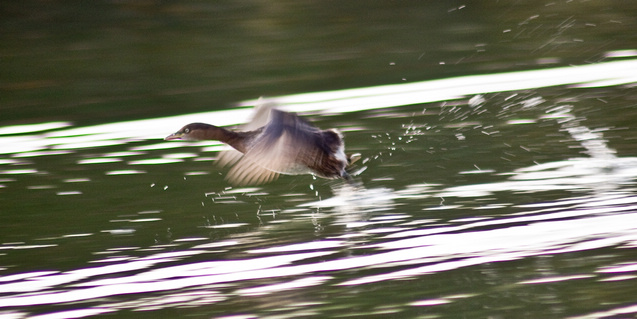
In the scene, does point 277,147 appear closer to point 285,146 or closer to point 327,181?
point 285,146

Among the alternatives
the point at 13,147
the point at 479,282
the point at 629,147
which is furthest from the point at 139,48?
the point at 479,282

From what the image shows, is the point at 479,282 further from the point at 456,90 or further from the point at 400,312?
the point at 456,90

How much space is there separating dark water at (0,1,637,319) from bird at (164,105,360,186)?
6.7 inches

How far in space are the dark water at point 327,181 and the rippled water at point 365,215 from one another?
15mm

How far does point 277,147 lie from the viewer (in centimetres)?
497

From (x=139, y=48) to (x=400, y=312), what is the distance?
663cm

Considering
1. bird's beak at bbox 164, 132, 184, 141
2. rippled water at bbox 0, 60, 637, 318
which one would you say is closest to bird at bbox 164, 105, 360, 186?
bird's beak at bbox 164, 132, 184, 141

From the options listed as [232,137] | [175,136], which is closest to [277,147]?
[232,137]

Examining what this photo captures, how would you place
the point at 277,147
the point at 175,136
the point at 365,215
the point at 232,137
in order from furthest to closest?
Result: 1. the point at 175,136
2. the point at 232,137
3. the point at 365,215
4. the point at 277,147

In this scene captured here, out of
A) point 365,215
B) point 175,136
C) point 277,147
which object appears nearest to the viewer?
point 277,147

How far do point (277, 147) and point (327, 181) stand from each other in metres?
0.98

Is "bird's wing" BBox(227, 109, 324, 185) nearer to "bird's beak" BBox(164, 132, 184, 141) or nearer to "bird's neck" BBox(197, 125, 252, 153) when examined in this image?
"bird's neck" BBox(197, 125, 252, 153)

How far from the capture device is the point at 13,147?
6926mm

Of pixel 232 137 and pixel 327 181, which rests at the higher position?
pixel 232 137
